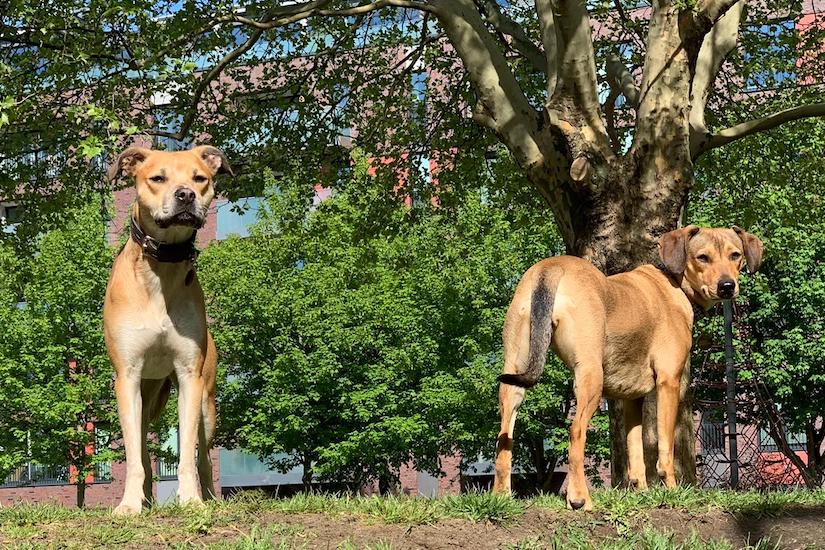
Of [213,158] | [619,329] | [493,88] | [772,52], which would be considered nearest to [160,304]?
[213,158]

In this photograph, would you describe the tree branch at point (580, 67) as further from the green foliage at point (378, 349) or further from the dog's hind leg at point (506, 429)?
the green foliage at point (378, 349)

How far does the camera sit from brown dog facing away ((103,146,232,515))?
7602mm

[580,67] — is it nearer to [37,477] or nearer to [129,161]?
[129,161]

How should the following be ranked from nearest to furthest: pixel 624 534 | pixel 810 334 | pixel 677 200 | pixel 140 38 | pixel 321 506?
pixel 624 534 → pixel 321 506 → pixel 677 200 → pixel 140 38 → pixel 810 334

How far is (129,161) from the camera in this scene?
26.2 ft

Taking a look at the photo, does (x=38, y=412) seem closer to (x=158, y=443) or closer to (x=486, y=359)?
(x=158, y=443)

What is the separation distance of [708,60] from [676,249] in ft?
14.2

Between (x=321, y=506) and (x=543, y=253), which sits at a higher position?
(x=543, y=253)

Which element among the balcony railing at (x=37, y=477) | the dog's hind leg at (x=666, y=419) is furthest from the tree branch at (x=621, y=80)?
the balcony railing at (x=37, y=477)

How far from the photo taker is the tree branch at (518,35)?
14898 millimetres

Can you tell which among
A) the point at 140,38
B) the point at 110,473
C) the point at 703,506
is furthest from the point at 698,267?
the point at 110,473

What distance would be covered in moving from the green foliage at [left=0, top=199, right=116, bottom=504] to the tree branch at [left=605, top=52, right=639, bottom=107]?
24.1 metres

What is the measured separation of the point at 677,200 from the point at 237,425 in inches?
1052

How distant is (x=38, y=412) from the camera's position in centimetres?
3428
